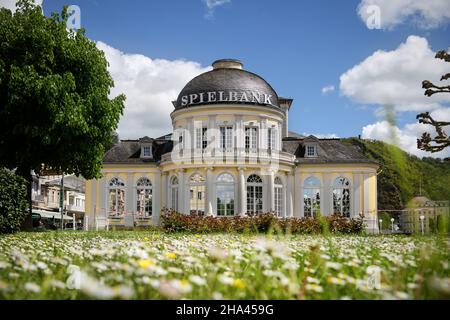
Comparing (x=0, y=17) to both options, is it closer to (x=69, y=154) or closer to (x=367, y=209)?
(x=69, y=154)

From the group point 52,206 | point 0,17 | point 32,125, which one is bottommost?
point 52,206

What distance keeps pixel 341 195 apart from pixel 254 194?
7.22 metres

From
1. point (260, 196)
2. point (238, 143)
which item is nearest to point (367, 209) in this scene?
point (260, 196)

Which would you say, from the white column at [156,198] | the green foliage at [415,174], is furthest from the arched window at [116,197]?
the green foliage at [415,174]

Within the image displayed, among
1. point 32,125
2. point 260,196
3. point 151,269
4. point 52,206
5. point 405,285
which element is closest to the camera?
point 151,269

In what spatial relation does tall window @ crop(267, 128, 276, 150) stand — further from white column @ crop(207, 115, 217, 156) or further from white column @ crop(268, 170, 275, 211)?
white column @ crop(207, 115, 217, 156)

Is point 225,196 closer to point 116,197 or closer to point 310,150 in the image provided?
point 310,150

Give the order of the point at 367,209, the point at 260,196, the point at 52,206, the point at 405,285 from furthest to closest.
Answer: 1. the point at 52,206
2. the point at 367,209
3. the point at 260,196
4. the point at 405,285

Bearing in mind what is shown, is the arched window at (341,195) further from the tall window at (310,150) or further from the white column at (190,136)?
the white column at (190,136)

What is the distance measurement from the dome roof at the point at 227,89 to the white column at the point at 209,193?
4.91m

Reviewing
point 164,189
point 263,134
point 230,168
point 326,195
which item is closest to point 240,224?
point 230,168

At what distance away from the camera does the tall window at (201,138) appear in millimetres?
34994
